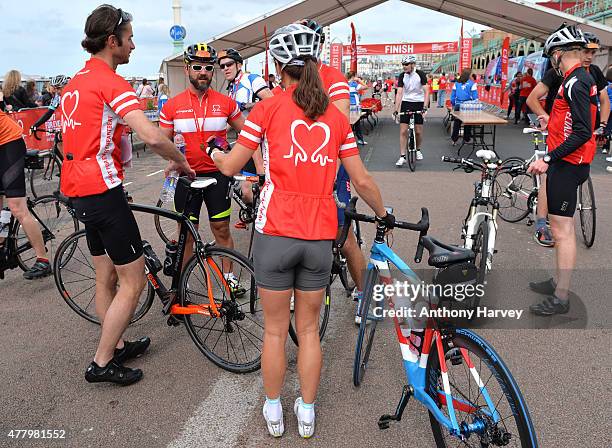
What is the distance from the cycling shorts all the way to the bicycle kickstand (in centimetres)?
69

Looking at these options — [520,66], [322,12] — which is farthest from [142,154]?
[520,66]

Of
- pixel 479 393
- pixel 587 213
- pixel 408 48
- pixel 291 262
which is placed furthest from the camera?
pixel 408 48

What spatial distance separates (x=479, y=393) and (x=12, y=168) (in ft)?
15.1

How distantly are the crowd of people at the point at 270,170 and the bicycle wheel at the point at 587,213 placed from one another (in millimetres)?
1426

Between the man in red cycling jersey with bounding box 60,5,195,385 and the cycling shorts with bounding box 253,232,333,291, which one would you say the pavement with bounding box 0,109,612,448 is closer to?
the man in red cycling jersey with bounding box 60,5,195,385

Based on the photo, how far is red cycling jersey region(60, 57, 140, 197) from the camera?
2.86 meters

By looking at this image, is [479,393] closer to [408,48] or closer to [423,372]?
[423,372]

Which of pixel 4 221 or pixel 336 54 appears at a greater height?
pixel 336 54

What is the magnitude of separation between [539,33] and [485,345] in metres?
18.9

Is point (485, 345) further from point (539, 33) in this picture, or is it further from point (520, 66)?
point (520, 66)

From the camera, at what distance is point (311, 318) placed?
262 centimetres

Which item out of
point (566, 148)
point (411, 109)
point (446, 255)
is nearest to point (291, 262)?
point (446, 255)

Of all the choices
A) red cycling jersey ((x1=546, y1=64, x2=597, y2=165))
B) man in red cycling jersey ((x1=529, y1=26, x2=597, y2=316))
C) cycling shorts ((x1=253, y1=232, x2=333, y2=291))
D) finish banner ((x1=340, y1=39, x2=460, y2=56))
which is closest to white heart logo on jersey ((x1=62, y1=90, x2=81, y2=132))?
cycling shorts ((x1=253, y1=232, x2=333, y2=291))

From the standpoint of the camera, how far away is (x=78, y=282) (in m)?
4.73
